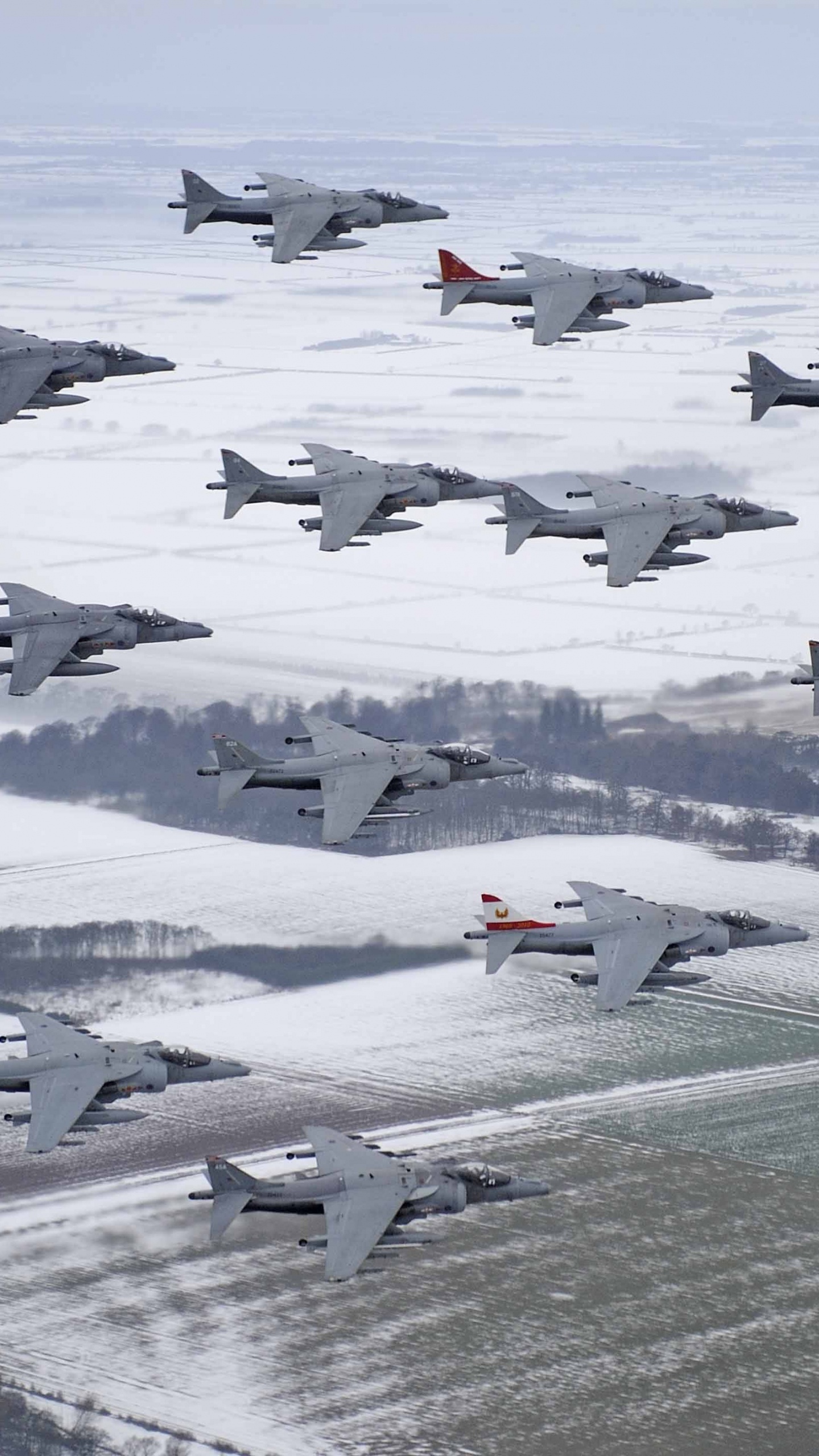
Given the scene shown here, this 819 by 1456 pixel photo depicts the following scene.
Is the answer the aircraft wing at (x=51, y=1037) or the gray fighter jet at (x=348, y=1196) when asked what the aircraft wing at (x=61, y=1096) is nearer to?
the aircraft wing at (x=51, y=1037)

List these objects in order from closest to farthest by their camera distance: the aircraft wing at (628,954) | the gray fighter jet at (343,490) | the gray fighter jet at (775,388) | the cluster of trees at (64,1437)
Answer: the aircraft wing at (628,954), the gray fighter jet at (343,490), the gray fighter jet at (775,388), the cluster of trees at (64,1437)

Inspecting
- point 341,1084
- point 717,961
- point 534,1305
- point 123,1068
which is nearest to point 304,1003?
point 341,1084

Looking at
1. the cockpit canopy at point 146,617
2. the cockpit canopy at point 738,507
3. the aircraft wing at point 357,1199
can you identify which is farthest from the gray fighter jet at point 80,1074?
the cockpit canopy at point 738,507

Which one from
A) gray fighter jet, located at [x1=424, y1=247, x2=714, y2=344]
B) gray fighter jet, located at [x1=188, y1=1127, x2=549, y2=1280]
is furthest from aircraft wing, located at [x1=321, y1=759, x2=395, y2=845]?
gray fighter jet, located at [x1=424, y1=247, x2=714, y2=344]

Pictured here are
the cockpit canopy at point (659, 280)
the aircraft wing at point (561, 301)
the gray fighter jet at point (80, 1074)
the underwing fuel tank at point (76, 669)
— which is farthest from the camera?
the cockpit canopy at point (659, 280)

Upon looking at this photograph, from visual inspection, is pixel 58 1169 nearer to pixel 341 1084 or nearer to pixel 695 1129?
pixel 341 1084

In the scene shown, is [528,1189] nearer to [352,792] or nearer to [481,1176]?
[481,1176]

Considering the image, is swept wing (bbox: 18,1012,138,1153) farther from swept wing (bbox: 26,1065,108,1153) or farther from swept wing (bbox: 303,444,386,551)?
swept wing (bbox: 303,444,386,551)
